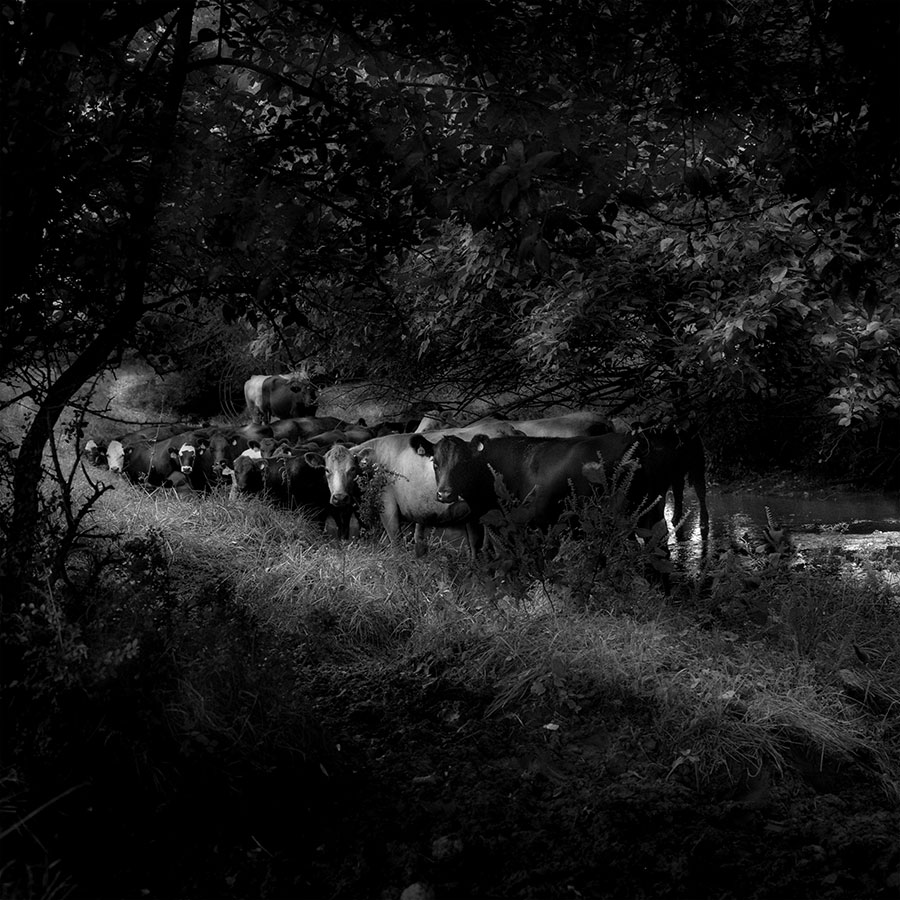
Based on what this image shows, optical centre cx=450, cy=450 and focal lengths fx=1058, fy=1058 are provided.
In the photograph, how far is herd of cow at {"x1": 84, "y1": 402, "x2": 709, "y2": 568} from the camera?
28.7 ft

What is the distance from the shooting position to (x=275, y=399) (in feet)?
69.2

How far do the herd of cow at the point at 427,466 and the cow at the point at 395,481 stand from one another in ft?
0.04

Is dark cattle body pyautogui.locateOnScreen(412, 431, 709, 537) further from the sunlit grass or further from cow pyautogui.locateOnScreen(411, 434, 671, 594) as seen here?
the sunlit grass

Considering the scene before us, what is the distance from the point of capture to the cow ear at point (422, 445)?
9387 mm

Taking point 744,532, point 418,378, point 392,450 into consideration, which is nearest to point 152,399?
point 418,378

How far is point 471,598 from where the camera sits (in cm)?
679

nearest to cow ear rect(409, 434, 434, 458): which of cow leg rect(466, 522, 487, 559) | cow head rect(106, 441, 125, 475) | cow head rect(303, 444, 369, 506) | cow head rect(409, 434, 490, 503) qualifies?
cow head rect(409, 434, 490, 503)

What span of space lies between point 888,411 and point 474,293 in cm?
438

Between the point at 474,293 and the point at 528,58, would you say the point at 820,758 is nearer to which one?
the point at 528,58

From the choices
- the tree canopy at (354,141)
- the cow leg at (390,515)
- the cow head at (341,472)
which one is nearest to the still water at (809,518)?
the cow leg at (390,515)

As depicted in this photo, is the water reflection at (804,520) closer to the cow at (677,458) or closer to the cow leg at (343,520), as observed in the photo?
the cow at (677,458)

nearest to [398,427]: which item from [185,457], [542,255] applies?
[185,457]

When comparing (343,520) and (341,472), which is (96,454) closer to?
(343,520)

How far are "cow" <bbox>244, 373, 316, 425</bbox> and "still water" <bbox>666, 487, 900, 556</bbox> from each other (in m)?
8.55
